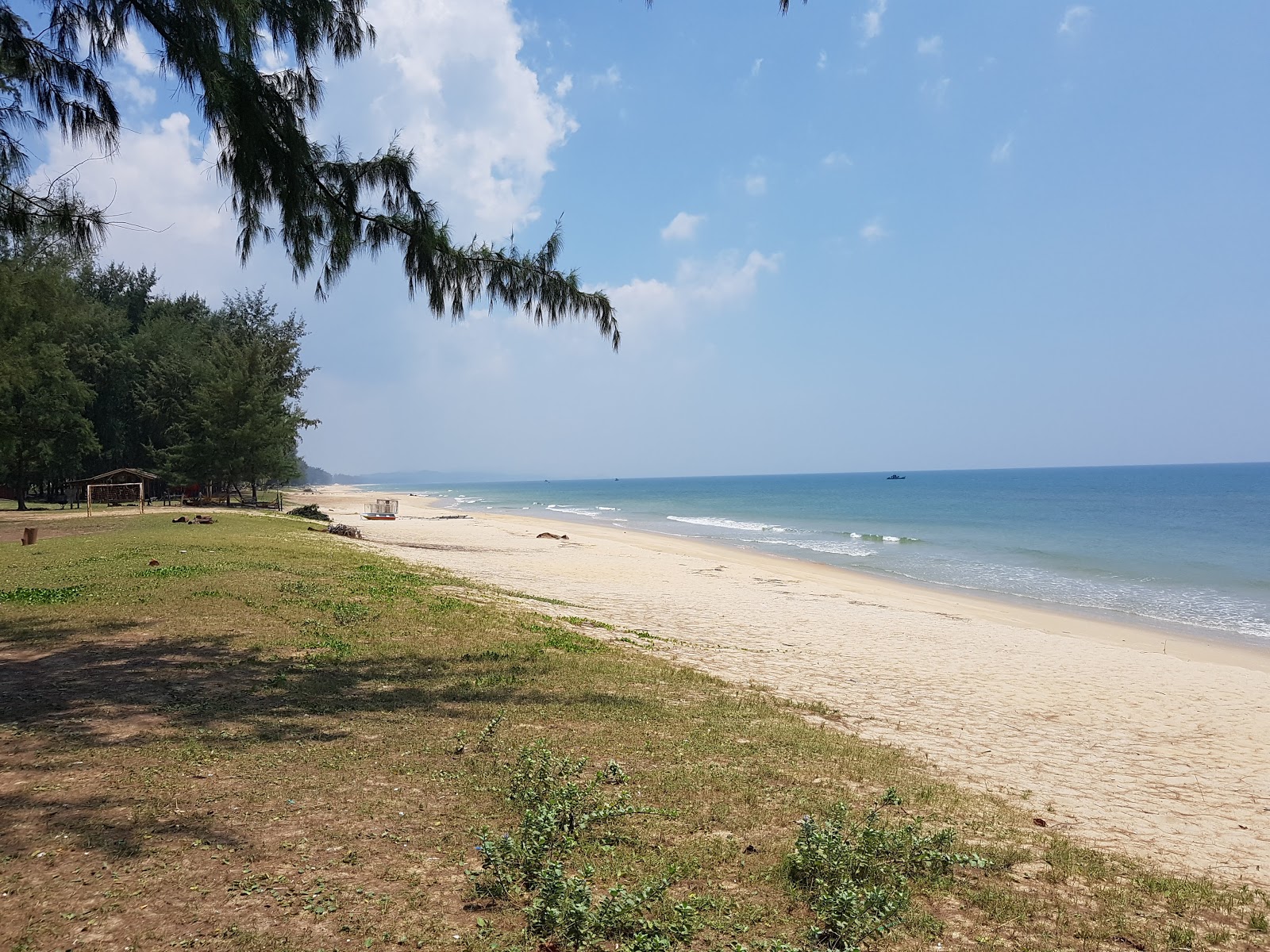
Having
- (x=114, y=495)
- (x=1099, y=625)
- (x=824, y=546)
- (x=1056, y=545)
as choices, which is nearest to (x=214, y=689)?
(x=1099, y=625)

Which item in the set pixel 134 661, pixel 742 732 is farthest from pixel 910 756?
pixel 134 661

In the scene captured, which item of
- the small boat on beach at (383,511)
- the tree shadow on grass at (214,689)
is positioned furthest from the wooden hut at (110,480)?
the tree shadow on grass at (214,689)

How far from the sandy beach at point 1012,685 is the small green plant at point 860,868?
195cm

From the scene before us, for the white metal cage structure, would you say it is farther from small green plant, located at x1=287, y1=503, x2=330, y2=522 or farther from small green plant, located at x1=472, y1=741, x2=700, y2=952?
small green plant, located at x1=472, y1=741, x2=700, y2=952

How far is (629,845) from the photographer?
14.1 feet

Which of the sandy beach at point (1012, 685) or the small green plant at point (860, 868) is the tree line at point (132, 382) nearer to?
the sandy beach at point (1012, 685)

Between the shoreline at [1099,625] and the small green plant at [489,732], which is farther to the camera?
the shoreline at [1099,625]

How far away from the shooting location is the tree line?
32594 millimetres

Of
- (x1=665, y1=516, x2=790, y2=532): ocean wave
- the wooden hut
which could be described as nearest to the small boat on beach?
the wooden hut

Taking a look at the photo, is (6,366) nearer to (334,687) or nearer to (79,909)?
(334,687)

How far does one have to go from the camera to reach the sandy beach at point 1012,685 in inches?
254

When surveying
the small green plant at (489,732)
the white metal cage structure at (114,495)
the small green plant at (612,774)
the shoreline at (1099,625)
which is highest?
the white metal cage structure at (114,495)

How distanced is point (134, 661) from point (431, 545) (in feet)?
71.0

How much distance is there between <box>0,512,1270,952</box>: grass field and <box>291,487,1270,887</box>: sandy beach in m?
1.14
